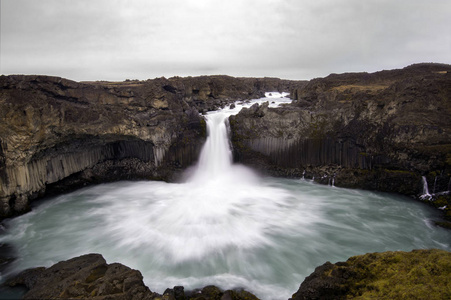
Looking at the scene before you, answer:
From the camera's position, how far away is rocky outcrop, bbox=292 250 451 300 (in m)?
3.18

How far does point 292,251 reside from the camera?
877 centimetres

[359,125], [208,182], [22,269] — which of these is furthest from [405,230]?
[22,269]

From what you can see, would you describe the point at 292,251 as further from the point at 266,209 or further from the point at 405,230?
the point at 405,230

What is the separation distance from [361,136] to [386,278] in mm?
12149

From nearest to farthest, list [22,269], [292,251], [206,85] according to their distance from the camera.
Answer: [22,269] → [292,251] → [206,85]

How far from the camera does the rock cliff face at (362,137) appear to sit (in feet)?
40.4

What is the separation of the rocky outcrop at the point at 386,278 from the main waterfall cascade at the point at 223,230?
2818 mm

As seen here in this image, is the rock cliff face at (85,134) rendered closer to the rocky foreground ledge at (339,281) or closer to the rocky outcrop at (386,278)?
the rocky foreground ledge at (339,281)

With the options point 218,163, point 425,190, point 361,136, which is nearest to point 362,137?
point 361,136

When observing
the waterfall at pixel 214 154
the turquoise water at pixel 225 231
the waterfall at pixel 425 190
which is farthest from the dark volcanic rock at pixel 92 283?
the waterfall at pixel 425 190

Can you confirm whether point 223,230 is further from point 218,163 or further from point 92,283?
point 218,163

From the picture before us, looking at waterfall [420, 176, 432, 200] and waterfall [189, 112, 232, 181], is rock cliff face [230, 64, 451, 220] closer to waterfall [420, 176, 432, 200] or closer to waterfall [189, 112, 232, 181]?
waterfall [420, 176, 432, 200]

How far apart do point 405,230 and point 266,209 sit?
5593 mm

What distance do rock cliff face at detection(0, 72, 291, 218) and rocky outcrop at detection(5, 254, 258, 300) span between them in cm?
694
